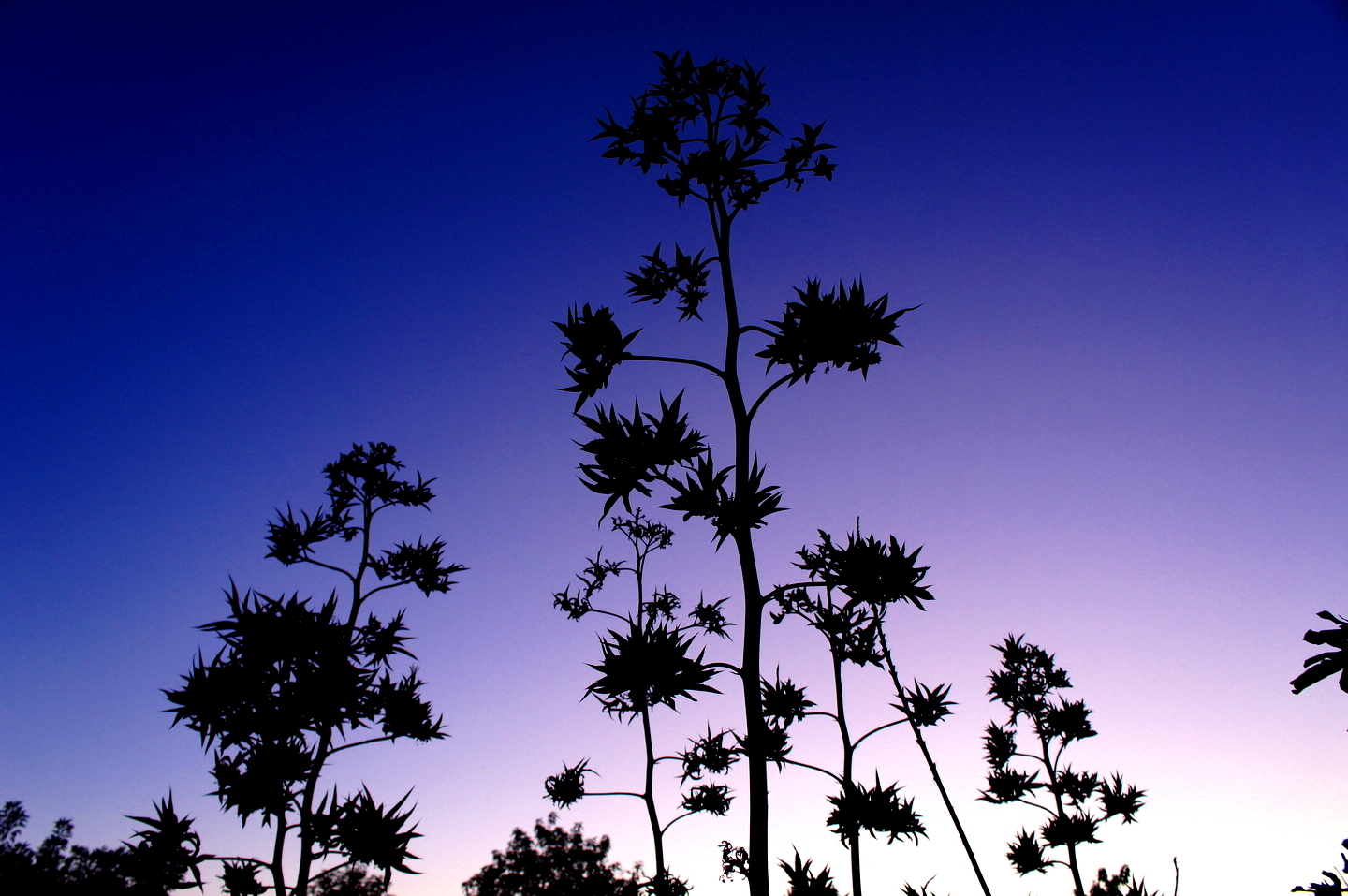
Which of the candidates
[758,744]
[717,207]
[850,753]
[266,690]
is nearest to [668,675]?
[758,744]

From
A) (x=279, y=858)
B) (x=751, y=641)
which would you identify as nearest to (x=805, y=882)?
(x=751, y=641)

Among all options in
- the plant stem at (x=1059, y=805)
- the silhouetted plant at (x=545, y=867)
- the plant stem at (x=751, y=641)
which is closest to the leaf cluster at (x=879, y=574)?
the plant stem at (x=751, y=641)

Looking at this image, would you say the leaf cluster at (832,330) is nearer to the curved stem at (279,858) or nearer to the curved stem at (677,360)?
the curved stem at (677,360)

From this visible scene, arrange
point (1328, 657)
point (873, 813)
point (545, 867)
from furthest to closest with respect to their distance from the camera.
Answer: point (545, 867), point (873, 813), point (1328, 657)

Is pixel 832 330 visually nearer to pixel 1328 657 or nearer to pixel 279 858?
pixel 1328 657

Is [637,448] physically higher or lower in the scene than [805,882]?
higher

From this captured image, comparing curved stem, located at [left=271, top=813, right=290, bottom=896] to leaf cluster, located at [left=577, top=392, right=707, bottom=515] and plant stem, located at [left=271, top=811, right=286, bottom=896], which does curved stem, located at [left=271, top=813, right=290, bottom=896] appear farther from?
leaf cluster, located at [left=577, top=392, right=707, bottom=515]

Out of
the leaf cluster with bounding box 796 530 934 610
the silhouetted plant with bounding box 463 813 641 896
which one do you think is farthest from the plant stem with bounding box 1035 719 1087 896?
the silhouetted plant with bounding box 463 813 641 896

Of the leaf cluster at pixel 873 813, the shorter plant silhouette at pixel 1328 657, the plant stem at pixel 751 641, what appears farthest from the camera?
the leaf cluster at pixel 873 813

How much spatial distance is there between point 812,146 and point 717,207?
1.49m

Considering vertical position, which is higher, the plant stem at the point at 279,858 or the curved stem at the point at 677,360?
the curved stem at the point at 677,360

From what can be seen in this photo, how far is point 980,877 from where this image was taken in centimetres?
386

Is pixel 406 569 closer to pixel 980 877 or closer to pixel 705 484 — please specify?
pixel 705 484

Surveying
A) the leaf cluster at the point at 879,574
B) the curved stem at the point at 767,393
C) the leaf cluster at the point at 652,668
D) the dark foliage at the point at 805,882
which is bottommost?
the dark foliage at the point at 805,882
